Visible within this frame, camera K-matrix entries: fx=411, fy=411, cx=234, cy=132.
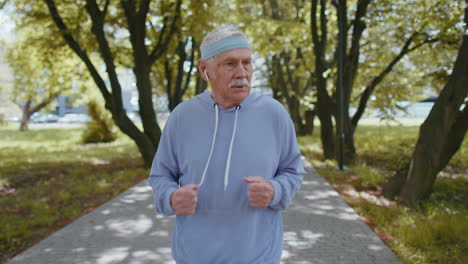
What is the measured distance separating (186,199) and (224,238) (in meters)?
0.28

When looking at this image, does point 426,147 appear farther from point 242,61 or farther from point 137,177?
point 137,177

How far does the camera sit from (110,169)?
1298 centimetres

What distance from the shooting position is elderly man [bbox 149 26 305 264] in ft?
6.12

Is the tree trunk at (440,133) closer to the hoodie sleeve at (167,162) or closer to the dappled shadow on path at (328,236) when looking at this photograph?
the dappled shadow on path at (328,236)

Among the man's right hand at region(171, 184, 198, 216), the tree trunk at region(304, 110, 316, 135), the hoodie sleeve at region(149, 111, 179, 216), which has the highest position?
the hoodie sleeve at region(149, 111, 179, 216)

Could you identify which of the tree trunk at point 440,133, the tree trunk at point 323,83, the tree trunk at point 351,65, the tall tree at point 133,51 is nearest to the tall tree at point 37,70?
the tall tree at point 133,51

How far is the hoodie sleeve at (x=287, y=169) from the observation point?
193 cm

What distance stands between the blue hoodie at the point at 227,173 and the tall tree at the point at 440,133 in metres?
5.60

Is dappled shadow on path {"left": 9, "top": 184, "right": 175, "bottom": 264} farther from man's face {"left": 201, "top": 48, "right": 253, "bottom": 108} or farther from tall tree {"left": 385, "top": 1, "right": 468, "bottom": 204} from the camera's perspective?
tall tree {"left": 385, "top": 1, "right": 468, "bottom": 204}

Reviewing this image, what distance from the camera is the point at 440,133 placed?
6.76 meters

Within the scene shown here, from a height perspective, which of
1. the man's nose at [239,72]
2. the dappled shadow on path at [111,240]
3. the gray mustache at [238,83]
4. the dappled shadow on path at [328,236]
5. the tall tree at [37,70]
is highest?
the tall tree at [37,70]

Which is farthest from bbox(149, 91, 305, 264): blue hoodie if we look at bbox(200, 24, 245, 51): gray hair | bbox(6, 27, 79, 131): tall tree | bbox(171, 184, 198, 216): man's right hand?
bbox(6, 27, 79, 131): tall tree

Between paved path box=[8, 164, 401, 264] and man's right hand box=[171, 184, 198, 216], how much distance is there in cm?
338

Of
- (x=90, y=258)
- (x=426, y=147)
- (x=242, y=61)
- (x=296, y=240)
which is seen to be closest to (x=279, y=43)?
(x=426, y=147)
